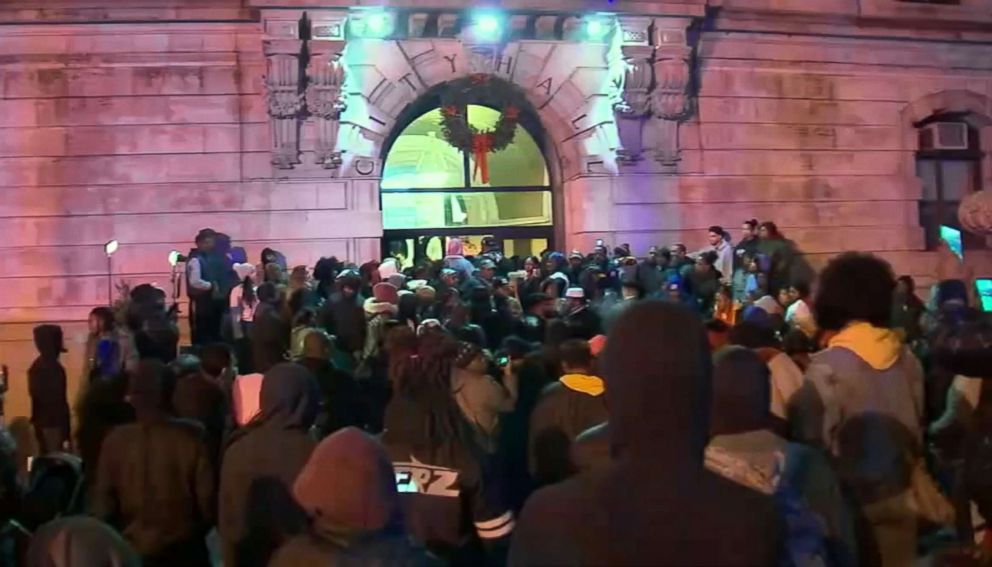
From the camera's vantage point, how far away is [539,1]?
663 inches

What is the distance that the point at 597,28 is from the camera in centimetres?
1731

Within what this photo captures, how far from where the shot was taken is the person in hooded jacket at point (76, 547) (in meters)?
3.20

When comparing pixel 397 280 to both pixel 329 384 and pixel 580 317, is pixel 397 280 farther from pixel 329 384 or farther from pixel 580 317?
pixel 329 384

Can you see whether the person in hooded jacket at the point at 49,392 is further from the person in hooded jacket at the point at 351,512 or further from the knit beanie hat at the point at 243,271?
the person in hooded jacket at the point at 351,512

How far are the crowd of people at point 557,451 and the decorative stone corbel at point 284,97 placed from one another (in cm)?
754

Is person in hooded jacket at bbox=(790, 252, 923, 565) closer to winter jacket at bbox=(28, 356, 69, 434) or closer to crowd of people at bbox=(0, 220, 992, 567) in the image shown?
crowd of people at bbox=(0, 220, 992, 567)

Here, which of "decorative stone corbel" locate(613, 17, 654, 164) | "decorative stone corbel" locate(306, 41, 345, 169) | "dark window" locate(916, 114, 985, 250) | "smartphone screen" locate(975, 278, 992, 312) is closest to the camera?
"smartphone screen" locate(975, 278, 992, 312)

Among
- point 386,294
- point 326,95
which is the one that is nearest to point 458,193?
point 326,95

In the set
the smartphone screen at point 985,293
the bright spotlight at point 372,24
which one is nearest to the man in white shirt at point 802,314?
the smartphone screen at point 985,293

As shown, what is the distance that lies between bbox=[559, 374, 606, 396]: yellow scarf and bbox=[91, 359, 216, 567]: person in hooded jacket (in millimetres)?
1907

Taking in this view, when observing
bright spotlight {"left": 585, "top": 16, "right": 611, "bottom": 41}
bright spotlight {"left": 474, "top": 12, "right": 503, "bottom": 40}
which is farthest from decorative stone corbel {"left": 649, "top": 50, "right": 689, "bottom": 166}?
bright spotlight {"left": 474, "top": 12, "right": 503, "bottom": 40}

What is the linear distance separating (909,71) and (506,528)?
17594mm

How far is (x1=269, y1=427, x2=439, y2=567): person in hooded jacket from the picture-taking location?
9.64 feet

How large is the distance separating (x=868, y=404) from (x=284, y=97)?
13155 mm
